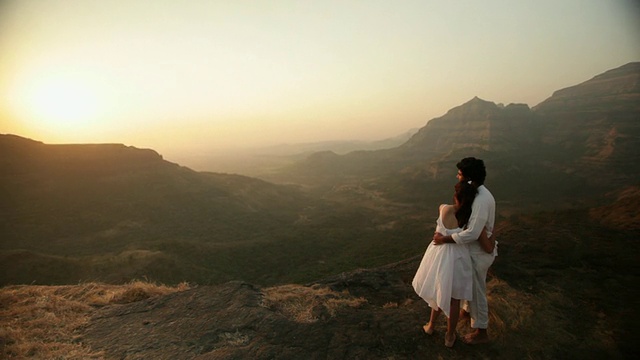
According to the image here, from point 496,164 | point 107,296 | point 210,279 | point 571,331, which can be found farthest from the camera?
point 496,164

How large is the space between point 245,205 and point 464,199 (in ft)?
174

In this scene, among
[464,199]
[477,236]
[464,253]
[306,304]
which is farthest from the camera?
[306,304]

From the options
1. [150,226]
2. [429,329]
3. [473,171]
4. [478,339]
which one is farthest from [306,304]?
[150,226]

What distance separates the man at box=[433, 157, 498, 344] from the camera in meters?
3.50

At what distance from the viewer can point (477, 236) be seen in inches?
137

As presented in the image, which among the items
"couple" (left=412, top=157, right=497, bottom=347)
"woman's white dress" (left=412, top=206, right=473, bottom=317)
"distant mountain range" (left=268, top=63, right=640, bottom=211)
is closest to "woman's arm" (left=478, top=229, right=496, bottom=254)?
"couple" (left=412, top=157, right=497, bottom=347)

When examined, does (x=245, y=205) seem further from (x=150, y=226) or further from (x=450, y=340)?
(x=450, y=340)

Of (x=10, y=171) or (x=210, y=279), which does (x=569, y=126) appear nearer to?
(x=210, y=279)

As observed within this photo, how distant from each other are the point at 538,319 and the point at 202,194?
52222 mm

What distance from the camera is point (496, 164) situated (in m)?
69.1

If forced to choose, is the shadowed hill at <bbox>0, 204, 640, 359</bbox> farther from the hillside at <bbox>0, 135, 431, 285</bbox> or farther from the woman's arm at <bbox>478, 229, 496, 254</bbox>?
the hillside at <bbox>0, 135, 431, 285</bbox>

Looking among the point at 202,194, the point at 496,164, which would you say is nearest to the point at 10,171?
the point at 202,194

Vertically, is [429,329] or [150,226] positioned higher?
[429,329]

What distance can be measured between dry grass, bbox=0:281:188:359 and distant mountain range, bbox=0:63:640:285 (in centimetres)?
491
